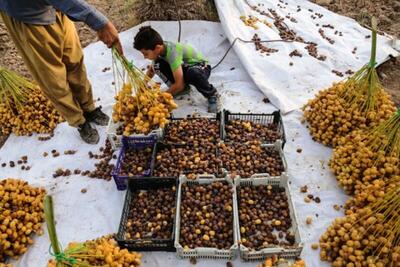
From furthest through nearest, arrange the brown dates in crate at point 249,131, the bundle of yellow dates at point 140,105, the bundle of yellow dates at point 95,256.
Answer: the brown dates in crate at point 249,131
the bundle of yellow dates at point 140,105
the bundle of yellow dates at point 95,256

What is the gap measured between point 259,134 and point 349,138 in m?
0.86

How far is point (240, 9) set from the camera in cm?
516

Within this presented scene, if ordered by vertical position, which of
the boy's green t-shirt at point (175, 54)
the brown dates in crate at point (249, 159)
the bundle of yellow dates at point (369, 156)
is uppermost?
the boy's green t-shirt at point (175, 54)

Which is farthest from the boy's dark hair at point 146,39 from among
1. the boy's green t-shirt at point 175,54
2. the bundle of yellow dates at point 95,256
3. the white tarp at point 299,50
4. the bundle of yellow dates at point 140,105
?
the bundle of yellow dates at point 95,256

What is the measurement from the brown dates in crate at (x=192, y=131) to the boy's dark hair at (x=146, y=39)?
0.82m

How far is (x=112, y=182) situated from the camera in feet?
11.3

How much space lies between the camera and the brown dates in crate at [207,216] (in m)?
2.77

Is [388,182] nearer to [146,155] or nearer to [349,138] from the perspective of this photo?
[349,138]

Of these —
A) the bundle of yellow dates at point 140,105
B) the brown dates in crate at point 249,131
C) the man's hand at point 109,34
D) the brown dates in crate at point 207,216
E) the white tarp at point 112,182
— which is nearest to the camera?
the brown dates in crate at point 207,216

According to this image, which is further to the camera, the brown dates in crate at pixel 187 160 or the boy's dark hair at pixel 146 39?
the boy's dark hair at pixel 146 39

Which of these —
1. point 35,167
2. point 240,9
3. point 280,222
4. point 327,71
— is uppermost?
point 240,9

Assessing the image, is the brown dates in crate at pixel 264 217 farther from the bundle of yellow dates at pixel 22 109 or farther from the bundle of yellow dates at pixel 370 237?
the bundle of yellow dates at pixel 22 109

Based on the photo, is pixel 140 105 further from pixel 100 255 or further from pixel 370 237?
pixel 370 237

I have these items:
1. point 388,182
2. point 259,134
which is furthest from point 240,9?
point 388,182
